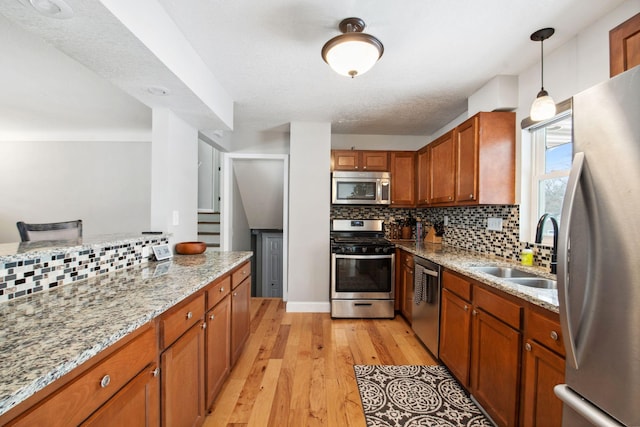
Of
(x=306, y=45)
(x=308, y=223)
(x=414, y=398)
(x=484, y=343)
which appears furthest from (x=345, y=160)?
(x=414, y=398)

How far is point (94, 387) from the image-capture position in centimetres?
74

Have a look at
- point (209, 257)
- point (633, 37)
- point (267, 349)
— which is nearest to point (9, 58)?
point (209, 257)

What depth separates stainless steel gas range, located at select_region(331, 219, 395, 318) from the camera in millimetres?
3123

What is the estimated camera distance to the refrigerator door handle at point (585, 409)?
760mm

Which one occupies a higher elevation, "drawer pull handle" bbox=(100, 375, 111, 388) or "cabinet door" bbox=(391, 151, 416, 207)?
"cabinet door" bbox=(391, 151, 416, 207)

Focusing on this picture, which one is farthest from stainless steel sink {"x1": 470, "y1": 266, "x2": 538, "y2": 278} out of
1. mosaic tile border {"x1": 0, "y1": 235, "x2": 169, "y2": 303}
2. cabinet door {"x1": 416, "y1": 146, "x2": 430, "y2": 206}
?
mosaic tile border {"x1": 0, "y1": 235, "x2": 169, "y2": 303}

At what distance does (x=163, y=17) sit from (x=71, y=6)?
505 mm

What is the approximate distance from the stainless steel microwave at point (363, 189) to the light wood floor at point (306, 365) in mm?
1474

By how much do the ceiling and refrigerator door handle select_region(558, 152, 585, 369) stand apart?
1178 millimetres

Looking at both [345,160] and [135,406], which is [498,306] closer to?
[135,406]

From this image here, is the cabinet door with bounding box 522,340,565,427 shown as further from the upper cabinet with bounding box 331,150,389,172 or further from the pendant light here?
the upper cabinet with bounding box 331,150,389,172

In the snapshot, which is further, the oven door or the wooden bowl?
the oven door

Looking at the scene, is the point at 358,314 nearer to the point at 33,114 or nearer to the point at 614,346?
the point at 614,346

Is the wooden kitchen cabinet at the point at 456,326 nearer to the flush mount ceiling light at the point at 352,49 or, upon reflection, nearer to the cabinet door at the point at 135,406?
the flush mount ceiling light at the point at 352,49
